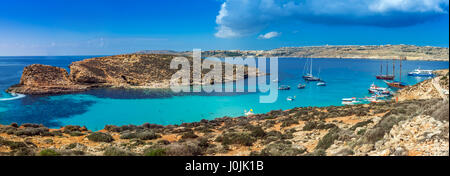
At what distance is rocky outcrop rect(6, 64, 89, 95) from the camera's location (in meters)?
42.9

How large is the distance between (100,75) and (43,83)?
10.4m

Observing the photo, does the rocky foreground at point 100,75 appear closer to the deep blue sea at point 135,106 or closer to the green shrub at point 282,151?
the deep blue sea at point 135,106

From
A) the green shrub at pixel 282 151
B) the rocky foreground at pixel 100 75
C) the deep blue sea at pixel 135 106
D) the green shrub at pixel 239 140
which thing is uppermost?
the rocky foreground at pixel 100 75

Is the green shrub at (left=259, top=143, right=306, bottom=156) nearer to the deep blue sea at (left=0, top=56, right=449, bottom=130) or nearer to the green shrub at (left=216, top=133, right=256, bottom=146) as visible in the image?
the green shrub at (left=216, top=133, right=256, bottom=146)

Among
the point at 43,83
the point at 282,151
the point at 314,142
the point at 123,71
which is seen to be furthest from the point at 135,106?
the point at 282,151

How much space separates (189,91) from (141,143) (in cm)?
3632

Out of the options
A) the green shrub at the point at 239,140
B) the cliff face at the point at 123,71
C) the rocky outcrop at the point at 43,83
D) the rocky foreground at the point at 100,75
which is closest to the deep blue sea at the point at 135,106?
the rocky outcrop at the point at 43,83

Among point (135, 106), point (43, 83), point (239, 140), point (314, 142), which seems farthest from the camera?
point (43, 83)

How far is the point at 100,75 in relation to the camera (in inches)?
2083

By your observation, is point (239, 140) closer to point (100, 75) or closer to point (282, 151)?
point (282, 151)

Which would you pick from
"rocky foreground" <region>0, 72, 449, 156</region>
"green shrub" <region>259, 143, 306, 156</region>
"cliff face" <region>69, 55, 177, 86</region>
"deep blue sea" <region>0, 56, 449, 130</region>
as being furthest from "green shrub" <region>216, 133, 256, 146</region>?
"cliff face" <region>69, 55, 177, 86</region>

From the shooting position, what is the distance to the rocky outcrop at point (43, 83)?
141ft
